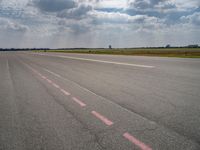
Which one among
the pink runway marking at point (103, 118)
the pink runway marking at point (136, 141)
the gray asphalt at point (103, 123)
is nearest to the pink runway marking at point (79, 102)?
the gray asphalt at point (103, 123)

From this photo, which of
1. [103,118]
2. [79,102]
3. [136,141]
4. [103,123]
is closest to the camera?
[136,141]

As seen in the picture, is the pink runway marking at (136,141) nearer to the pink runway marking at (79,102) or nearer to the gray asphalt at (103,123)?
the gray asphalt at (103,123)

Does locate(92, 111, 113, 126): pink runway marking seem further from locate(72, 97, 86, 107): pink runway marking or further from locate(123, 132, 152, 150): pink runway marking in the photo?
locate(72, 97, 86, 107): pink runway marking

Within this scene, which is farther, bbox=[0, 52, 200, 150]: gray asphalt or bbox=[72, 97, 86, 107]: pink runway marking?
bbox=[72, 97, 86, 107]: pink runway marking

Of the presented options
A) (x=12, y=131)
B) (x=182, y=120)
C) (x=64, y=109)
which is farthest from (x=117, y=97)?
(x=12, y=131)

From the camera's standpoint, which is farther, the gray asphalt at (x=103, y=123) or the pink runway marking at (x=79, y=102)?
the pink runway marking at (x=79, y=102)

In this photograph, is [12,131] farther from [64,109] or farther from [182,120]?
[182,120]

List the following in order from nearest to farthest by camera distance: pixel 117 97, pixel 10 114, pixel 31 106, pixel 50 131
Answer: pixel 50 131
pixel 10 114
pixel 31 106
pixel 117 97

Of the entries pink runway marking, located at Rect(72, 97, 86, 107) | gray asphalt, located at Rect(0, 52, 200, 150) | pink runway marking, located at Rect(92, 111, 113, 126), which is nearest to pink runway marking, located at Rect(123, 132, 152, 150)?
gray asphalt, located at Rect(0, 52, 200, 150)

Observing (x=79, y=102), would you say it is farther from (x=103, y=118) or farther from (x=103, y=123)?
(x=103, y=123)

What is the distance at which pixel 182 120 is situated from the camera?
13.1 ft

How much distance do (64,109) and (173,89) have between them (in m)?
4.01

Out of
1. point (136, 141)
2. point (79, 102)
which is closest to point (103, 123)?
point (136, 141)

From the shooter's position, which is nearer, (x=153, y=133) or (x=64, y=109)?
(x=153, y=133)
